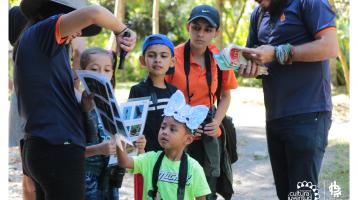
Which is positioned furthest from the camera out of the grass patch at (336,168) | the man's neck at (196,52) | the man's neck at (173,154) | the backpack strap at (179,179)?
the grass patch at (336,168)

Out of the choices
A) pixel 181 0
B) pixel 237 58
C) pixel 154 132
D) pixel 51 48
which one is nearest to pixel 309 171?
pixel 237 58

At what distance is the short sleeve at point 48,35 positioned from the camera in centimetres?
272

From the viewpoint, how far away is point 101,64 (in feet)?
11.4

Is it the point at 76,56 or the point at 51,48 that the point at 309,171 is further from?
the point at 76,56

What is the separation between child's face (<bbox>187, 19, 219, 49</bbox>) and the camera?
4.15m

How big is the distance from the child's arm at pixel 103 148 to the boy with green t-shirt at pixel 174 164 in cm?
20

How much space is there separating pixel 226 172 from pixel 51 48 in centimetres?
193

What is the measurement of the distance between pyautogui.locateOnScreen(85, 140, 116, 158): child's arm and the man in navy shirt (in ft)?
2.72

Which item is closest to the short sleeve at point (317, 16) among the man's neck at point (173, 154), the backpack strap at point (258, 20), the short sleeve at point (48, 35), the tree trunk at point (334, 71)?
the backpack strap at point (258, 20)

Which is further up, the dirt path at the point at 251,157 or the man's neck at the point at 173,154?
the man's neck at the point at 173,154

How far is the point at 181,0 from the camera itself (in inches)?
908

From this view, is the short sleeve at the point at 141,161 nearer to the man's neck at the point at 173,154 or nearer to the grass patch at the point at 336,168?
the man's neck at the point at 173,154
